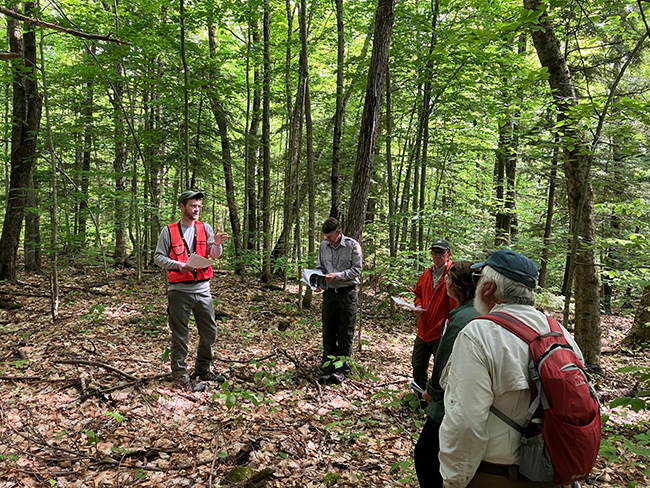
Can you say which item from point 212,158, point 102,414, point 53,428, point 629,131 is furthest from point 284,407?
point 212,158

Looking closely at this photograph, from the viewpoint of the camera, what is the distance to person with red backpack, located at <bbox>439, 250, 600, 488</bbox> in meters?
1.44

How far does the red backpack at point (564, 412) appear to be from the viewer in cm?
143

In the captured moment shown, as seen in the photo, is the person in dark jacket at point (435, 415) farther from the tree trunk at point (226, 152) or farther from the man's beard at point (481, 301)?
the tree trunk at point (226, 152)

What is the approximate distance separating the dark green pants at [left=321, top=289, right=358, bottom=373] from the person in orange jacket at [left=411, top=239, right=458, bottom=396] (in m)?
1.00

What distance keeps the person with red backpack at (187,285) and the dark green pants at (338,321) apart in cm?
161

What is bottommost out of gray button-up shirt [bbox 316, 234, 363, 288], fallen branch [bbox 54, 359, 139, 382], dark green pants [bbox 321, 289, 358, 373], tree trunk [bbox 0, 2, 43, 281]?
fallen branch [bbox 54, 359, 139, 382]

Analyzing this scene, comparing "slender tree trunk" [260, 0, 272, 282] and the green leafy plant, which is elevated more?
"slender tree trunk" [260, 0, 272, 282]

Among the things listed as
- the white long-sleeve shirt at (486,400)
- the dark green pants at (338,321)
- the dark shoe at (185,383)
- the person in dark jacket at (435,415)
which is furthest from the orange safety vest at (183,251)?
the white long-sleeve shirt at (486,400)

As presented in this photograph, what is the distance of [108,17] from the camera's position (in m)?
8.69

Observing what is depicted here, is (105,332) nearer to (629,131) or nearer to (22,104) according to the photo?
(22,104)

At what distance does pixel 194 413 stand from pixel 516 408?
3.64 metres

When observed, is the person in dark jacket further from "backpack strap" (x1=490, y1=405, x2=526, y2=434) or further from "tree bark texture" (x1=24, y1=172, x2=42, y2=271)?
"tree bark texture" (x1=24, y1=172, x2=42, y2=271)

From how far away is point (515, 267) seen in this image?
176 centimetres

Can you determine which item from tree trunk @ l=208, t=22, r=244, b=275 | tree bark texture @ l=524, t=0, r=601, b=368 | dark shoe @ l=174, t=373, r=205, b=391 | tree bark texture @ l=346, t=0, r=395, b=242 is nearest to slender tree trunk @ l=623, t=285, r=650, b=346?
tree bark texture @ l=524, t=0, r=601, b=368
